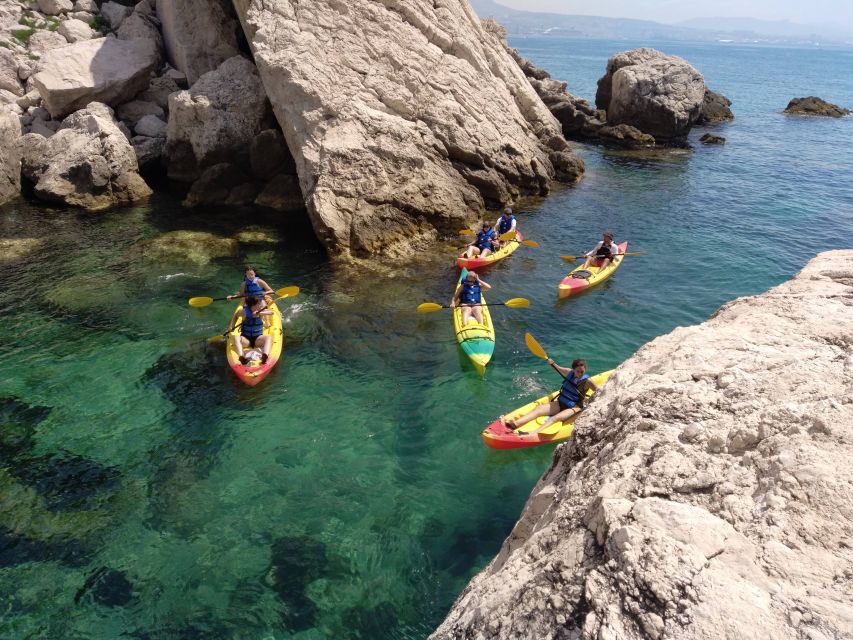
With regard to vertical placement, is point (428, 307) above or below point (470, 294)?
below

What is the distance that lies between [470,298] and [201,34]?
17842 millimetres

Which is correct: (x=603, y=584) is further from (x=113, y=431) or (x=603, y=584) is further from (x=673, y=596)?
(x=113, y=431)

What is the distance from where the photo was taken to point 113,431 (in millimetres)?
9930

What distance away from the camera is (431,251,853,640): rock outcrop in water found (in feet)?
9.30

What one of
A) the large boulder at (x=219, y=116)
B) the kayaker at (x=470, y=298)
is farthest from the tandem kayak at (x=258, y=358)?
the large boulder at (x=219, y=116)

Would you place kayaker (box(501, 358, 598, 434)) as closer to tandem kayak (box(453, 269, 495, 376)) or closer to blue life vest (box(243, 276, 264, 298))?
tandem kayak (box(453, 269, 495, 376))

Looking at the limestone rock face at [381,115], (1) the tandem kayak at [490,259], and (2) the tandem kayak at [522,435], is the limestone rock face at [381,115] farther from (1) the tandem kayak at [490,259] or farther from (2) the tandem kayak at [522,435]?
(2) the tandem kayak at [522,435]

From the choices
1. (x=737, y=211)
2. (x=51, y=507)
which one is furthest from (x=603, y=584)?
(x=737, y=211)

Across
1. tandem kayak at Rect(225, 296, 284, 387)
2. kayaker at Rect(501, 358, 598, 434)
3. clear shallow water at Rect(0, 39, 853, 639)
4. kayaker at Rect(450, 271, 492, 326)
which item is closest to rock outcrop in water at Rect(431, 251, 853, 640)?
clear shallow water at Rect(0, 39, 853, 639)

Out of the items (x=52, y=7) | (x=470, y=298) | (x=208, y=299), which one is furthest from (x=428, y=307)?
(x=52, y=7)

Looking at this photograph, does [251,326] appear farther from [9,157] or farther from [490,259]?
[9,157]

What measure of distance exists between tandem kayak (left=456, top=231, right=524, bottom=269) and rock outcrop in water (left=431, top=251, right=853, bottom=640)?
11.8 metres

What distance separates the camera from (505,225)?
18.6 meters

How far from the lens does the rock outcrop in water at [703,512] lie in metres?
2.84
